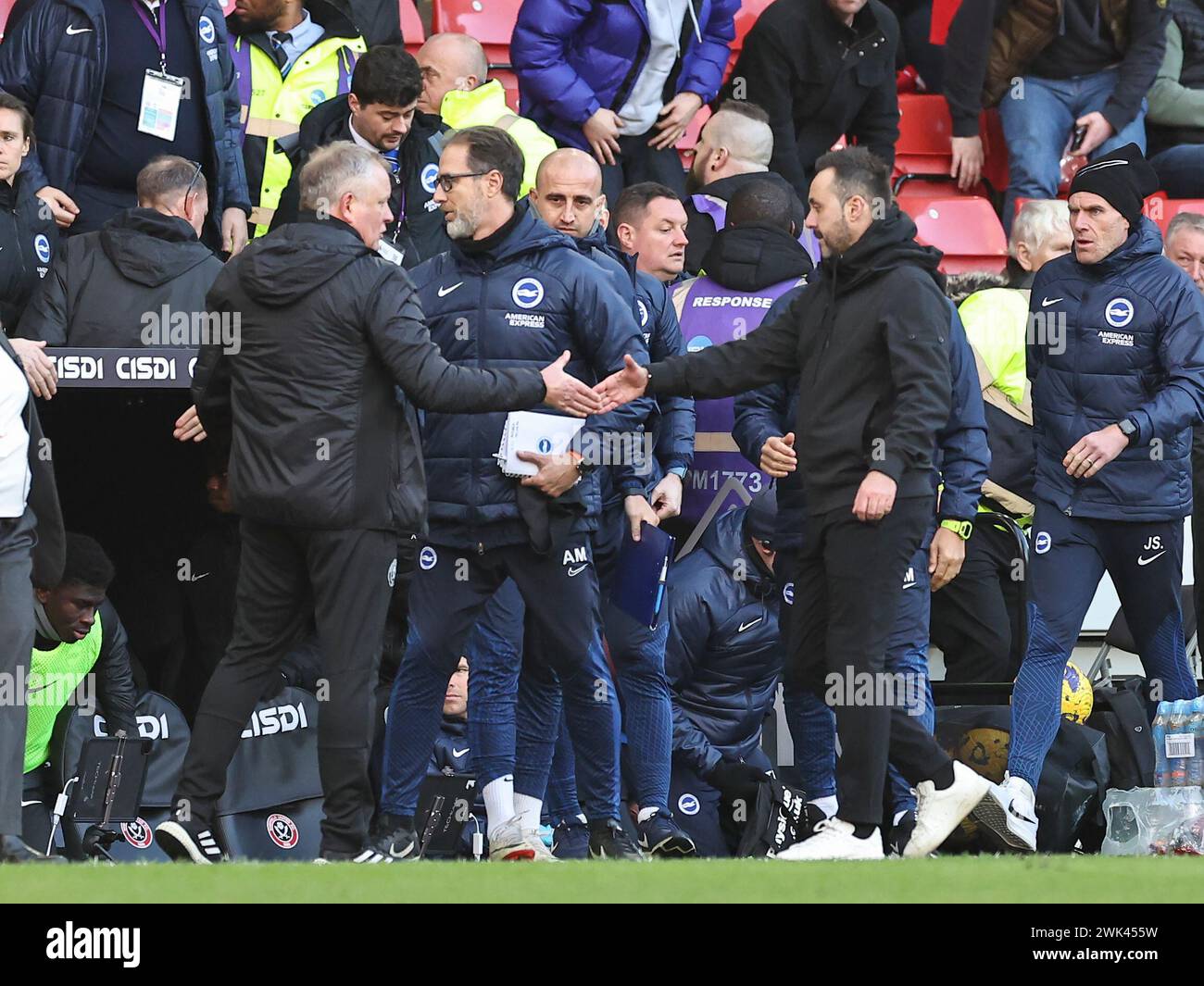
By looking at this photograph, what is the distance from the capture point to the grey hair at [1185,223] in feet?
29.5

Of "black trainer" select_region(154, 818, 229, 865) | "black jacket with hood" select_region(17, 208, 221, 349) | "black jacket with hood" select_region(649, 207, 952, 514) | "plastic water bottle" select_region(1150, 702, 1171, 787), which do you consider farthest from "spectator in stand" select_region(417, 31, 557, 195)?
"black trainer" select_region(154, 818, 229, 865)

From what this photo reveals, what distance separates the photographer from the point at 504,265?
21.7 ft

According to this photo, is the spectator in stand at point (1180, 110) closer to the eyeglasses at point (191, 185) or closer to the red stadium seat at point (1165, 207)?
the red stadium seat at point (1165, 207)

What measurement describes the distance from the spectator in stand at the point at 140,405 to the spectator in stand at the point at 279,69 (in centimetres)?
82

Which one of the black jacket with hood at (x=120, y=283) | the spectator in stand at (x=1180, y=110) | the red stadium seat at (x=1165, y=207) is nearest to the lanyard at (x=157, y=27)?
the black jacket with hood at (x=120, y=283)

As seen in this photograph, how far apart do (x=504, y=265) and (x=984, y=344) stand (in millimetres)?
2721

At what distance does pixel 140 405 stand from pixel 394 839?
2481 millimetres

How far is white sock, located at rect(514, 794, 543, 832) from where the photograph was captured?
6.73 m

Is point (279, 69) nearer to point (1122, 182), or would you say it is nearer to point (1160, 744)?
point (1122, 182)

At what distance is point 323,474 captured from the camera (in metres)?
5.80

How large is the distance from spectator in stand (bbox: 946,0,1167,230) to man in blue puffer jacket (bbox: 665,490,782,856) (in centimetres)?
352

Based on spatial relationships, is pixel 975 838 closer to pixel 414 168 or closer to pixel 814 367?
pixel 814 367

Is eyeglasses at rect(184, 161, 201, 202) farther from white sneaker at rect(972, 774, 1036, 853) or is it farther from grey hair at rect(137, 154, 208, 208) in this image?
white sneaker at rect(972, 774, 1036, 853)
